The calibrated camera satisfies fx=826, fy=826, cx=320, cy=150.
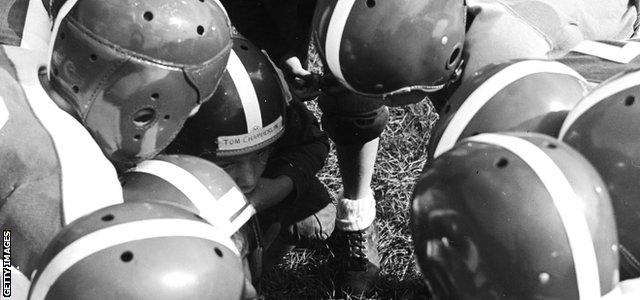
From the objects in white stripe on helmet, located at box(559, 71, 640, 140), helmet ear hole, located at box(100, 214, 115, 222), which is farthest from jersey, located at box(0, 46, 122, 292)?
white stripe on helmet, located at box(559, 71, 640, 140)

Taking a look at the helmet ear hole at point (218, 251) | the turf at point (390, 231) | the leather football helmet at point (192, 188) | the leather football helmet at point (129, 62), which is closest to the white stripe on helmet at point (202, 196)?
the leather football helmet at point (192, 188)

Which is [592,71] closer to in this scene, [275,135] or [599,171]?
[599,171]

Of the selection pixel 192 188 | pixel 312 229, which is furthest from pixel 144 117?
pixel 312 229

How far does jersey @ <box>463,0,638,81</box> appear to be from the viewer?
9.65 ft

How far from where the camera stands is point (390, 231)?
3.97m

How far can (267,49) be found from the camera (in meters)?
3.86

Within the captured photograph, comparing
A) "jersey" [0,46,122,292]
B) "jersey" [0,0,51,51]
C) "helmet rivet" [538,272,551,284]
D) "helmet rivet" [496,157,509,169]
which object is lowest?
"jersey" [0,0,51,51]

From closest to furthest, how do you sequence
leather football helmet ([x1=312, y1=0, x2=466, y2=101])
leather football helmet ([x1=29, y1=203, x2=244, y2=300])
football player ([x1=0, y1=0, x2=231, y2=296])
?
1. leather football helmet ([x1=29, y1=203, x2=244, y2=300])
2. football player ([x1=0, y1=0, x2=231, y2=296])
3. leather football helmet ([x1=312, y1=0, x2=466, y2=101])

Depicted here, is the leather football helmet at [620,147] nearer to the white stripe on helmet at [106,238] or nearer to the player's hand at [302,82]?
the white stripe on helmet at [106,238]

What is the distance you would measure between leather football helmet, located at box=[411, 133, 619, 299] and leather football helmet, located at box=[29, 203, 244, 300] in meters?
0.56

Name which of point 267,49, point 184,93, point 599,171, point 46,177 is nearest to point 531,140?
point 599,171

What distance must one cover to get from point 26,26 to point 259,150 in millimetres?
977

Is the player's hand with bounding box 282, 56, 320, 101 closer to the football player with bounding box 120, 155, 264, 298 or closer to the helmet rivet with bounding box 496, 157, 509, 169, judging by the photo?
the football player with bounding box 120, 155, 264, 298

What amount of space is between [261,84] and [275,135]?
0.20 meters
